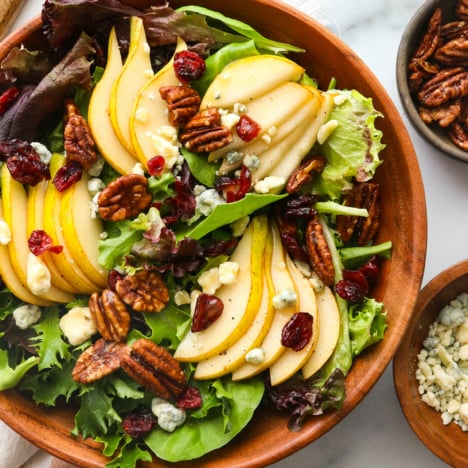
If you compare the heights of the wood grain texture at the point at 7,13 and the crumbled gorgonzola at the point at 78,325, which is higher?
the wood grain texture at the point at 7,13

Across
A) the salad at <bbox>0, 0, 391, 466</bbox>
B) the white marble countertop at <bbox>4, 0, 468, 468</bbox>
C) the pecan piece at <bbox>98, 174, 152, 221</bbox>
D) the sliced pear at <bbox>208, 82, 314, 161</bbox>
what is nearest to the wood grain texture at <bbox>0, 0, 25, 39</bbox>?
the white marble countertop at <bbox>4, 0, 468, 468</bbox>

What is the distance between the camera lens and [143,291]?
1.85 meters

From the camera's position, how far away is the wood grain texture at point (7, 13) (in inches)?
88.2

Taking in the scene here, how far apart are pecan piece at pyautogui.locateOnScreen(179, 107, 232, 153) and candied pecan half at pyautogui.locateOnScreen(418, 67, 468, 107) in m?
0.72

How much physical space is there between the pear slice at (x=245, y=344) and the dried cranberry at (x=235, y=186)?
23 cm

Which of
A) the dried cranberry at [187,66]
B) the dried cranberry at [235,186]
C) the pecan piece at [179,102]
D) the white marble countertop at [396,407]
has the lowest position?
the white marble countertop at [396,407]

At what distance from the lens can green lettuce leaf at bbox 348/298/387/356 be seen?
186 cm

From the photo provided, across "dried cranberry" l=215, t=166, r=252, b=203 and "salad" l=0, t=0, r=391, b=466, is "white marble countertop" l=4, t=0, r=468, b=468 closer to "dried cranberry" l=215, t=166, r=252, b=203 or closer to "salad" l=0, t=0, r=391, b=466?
"salad" l=0, t=0, r=391, b=466

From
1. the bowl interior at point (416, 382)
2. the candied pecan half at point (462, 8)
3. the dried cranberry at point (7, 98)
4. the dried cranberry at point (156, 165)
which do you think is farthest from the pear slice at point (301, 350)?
the candied pecan half at point (462, 8)

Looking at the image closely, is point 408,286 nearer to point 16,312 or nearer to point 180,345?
point 180,345

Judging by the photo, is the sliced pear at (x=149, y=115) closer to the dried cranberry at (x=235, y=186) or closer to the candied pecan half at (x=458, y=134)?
the dried cranberry at (x=235, y=186)

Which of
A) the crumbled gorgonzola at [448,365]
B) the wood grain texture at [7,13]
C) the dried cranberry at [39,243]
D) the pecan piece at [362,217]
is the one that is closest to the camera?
the dried cranberry at [39,243]

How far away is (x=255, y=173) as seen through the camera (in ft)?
6.14

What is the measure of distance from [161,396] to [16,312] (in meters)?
0.45
